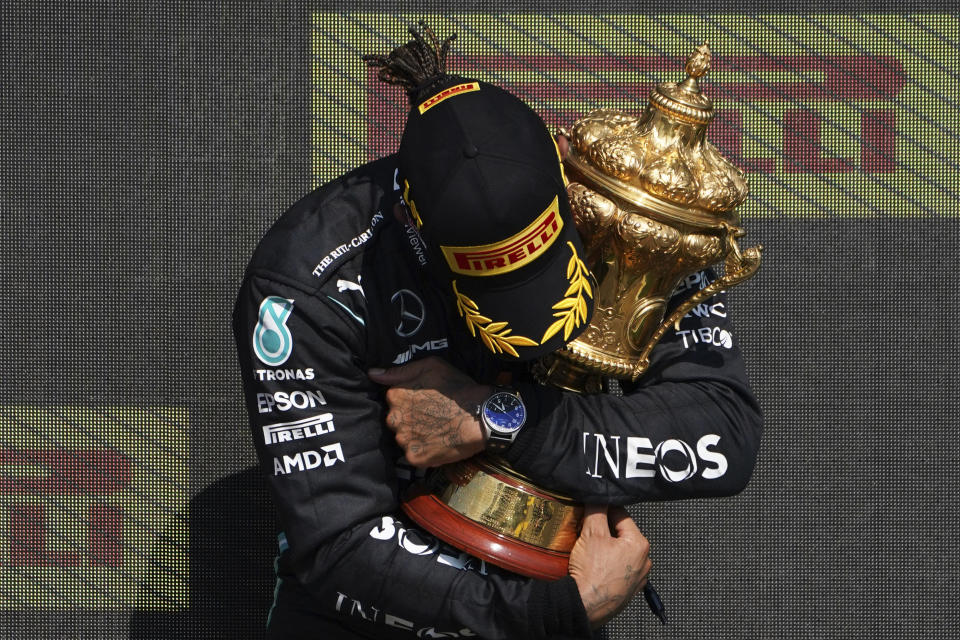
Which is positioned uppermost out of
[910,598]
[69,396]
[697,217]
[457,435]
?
[697,217]

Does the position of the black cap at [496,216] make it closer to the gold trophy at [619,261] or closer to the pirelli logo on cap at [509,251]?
the pirelli logo on cap at [509,251]

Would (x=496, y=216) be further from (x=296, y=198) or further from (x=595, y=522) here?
(x=296, y=198)

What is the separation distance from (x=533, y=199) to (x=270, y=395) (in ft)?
1.83

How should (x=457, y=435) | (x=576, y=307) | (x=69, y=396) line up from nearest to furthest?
(x=576, y=307) < (x=457, y=435) < (x=69, y=396)

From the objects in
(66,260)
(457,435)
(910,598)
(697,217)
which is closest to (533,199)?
(697,217)

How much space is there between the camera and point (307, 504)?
1658mm

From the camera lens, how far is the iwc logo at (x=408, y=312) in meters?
1.69

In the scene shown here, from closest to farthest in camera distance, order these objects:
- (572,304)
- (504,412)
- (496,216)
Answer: (496,216) → (572,304) → (504,412)

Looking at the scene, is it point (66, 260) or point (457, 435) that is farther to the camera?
point (66, 260)

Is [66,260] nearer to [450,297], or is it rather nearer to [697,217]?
[450,297]

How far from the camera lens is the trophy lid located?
159cm

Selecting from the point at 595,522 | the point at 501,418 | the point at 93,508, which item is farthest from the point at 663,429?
the point at 93,508

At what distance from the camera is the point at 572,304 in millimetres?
1540

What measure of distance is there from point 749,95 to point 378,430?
5.66ft
